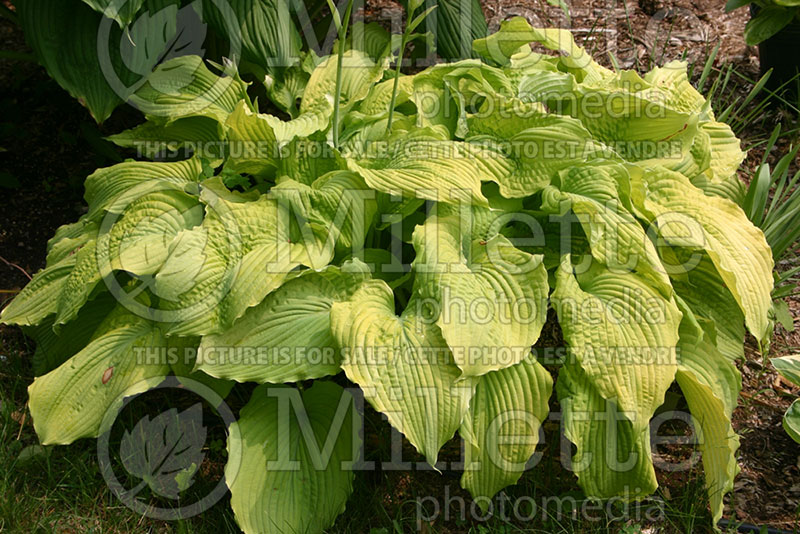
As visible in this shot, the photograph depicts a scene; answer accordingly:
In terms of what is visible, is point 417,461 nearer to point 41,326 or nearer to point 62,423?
point 62,423

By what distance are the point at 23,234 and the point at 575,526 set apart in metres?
1.96

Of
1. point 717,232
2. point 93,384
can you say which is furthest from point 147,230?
point 717,232

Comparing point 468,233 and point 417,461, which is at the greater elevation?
point 468,233

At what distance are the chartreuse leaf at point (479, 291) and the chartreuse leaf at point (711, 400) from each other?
1.25 feet

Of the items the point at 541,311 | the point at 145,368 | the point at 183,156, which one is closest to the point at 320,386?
the point at 145,368

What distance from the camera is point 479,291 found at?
Result: 1.76m

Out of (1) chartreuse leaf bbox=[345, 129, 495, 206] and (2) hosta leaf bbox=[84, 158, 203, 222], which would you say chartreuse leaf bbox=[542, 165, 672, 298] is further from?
(2) hosta leaf bbox=[84, 158, 203, 222]

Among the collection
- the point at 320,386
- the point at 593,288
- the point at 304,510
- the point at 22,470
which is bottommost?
the point at 22,470

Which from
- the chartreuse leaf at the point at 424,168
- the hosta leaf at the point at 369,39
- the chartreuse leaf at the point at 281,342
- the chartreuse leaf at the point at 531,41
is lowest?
the chartreuse leaf at the point at 281,342

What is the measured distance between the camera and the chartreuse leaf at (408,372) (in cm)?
162

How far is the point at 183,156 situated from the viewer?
263 cm

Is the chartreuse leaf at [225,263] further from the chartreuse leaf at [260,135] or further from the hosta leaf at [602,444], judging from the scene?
the hosta leaf at [602,444]

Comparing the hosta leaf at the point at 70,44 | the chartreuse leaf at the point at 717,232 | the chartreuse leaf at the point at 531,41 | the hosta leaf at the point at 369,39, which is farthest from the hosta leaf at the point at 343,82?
the chartreuse leaf at the point at 717,232

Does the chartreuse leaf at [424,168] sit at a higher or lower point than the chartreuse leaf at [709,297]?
higher
